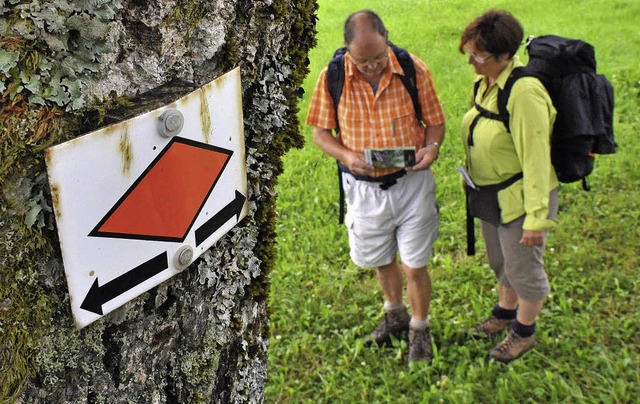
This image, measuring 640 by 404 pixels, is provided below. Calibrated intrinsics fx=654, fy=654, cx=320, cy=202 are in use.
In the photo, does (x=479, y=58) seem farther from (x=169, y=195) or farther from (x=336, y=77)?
(x=169, y=195)

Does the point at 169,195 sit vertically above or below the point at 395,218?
above

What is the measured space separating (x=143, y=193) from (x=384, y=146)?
2.67m

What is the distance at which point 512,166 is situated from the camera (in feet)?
10.7

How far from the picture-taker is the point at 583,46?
3.26m

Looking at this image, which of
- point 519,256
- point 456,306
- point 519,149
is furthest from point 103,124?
point 456,306

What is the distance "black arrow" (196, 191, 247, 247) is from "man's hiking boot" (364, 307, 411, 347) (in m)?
2.97

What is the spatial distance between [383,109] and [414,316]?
4.12 feet

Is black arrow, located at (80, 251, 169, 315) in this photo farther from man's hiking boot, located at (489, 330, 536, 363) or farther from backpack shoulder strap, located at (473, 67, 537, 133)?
man's hiking boot, located at (489, 330, 536, 363)

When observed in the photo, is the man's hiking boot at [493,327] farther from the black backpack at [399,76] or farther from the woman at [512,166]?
the black backpack at [399,76]

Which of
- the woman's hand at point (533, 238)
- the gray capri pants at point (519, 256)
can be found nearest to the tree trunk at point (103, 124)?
the woman's hand at point (533, 238)

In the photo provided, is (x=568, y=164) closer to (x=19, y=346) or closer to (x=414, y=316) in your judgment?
(x=414, y=316)

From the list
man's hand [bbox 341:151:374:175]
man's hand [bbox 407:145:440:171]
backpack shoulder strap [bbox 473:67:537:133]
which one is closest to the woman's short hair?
backpack shoulder strap [bbox 473:67:537:133]

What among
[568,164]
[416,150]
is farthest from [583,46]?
[416,150]

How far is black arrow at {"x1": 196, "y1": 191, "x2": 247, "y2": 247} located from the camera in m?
1.10
